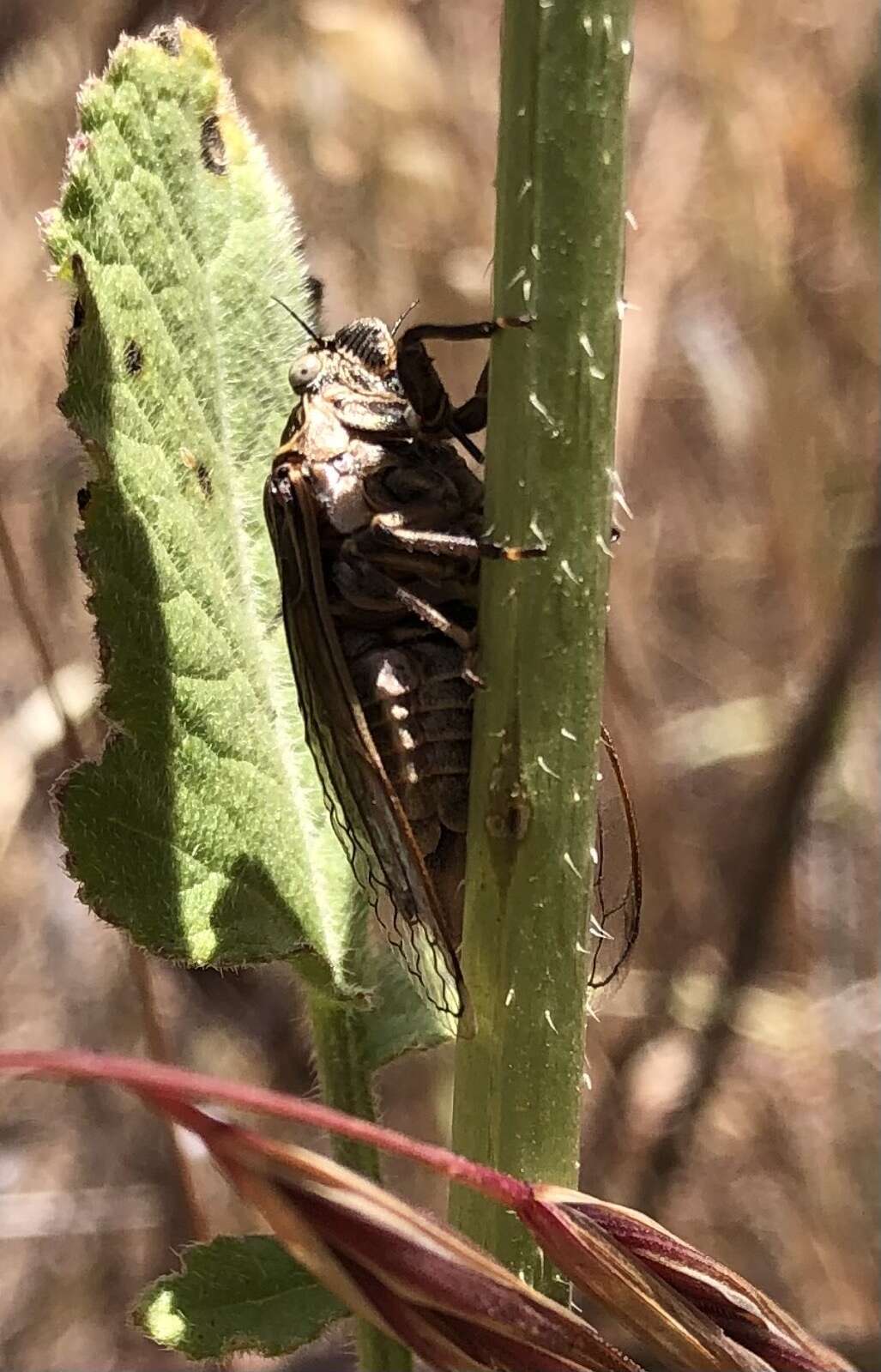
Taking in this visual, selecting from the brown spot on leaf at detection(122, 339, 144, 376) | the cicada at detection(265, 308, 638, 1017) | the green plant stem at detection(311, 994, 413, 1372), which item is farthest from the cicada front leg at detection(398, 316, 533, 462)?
the green plant stem at detection(311, 994, 413, 1372)

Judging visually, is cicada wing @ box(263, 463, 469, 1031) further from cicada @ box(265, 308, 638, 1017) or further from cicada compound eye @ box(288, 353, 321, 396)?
cicada compound eye @ box(288, 353, 321, 396)

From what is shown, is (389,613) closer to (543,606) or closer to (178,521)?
(178,521)

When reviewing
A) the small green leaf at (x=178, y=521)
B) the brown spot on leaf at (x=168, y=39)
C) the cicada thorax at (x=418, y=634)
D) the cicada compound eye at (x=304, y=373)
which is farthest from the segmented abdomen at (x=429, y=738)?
the brown spot on leaf at (x=168, y=39)

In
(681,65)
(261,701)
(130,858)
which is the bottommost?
(130,858)

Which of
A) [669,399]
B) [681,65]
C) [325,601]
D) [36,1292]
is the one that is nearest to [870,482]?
[669,399]

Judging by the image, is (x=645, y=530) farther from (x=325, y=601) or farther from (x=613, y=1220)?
(x=613, y=1220)

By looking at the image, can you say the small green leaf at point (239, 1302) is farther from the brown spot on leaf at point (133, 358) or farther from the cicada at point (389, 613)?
the brown spot on leaf at point (133, 358)

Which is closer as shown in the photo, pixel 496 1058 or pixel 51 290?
pixel 496 1058

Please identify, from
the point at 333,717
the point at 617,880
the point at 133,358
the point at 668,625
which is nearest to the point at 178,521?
the point at 133,358
